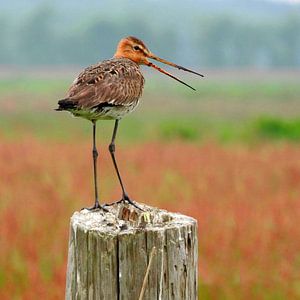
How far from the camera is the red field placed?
6.39 metres

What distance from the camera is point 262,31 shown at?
13212 cm

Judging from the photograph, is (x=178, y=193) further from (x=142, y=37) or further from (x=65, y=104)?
(x=142, y=37)

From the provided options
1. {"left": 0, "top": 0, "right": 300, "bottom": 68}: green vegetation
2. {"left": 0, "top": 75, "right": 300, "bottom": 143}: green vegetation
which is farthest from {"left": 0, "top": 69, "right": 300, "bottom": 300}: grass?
{"left": 0, "top": 0, "right": 300, "bottom": 68}: green vegetation

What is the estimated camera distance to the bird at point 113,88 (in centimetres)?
323

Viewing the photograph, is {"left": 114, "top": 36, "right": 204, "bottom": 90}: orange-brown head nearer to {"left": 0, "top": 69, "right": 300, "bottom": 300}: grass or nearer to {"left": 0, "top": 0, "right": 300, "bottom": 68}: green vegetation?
{"left": 0, "top": 69, "right": 300, "bottom": 300}: grass

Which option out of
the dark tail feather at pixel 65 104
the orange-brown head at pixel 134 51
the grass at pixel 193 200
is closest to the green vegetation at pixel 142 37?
the grass at pixel 193 200

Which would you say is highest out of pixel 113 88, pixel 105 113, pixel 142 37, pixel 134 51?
pixel 142 37

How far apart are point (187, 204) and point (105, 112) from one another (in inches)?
240

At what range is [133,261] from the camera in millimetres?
2355

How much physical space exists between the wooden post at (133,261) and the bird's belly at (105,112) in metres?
0.85

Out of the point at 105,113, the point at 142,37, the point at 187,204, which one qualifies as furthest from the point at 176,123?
the point at 142,37

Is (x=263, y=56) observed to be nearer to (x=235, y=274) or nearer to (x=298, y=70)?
(x=298, y=70)

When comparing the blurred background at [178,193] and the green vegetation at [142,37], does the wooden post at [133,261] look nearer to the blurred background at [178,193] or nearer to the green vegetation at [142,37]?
the blurred background at [178,193]

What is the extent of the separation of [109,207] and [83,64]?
4314 inches
